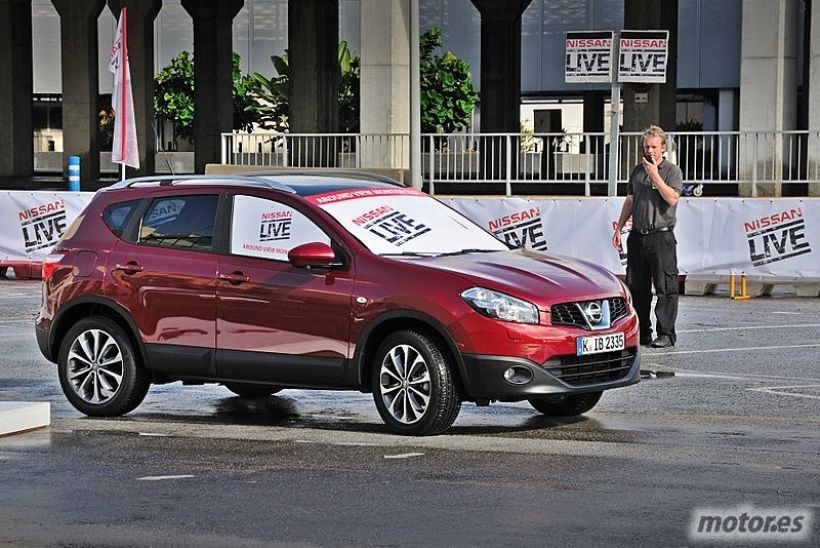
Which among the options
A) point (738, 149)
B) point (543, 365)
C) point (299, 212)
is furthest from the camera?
point (738, 149)

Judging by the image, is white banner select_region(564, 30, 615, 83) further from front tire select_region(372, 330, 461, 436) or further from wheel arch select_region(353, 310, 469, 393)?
front tire select_region(372, 330, 461, 436)

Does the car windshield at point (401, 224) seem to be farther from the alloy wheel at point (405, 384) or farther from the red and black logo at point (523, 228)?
the red and black logo at point (523, 228)

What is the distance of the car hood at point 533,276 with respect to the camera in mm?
9836

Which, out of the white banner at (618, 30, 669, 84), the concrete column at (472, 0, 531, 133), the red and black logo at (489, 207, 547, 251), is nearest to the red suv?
the red and black logo at (489, 207, 547, 251)

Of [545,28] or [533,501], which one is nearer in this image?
[533,501]

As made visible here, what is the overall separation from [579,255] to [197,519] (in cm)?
1605

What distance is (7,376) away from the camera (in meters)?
13.2

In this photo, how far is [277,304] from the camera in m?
10.4

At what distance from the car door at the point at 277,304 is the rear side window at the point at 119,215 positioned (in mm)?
922

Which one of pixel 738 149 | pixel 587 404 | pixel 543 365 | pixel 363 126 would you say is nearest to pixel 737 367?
pixel 587 404

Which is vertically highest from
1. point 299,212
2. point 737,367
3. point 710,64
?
point 710,64

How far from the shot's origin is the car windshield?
1048 cm

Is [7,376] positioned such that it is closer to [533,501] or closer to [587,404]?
[587,404]

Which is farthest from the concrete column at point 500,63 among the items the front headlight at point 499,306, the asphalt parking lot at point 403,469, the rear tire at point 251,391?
the front headlight at point 499,306
